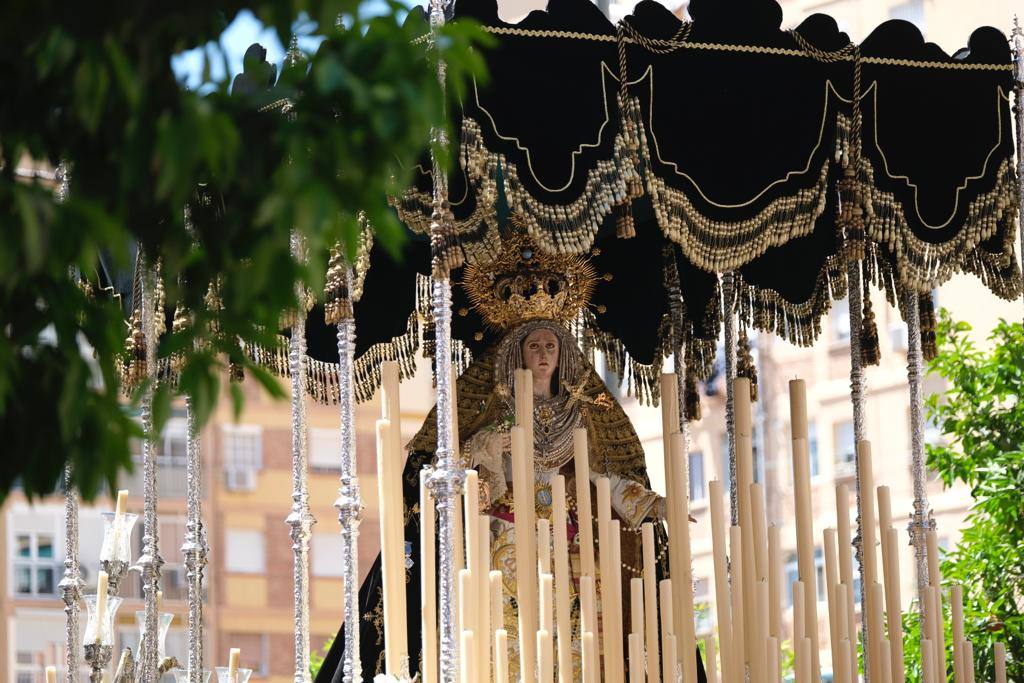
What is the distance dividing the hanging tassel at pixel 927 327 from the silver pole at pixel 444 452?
98.9 inches

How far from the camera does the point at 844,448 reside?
69.3 ft

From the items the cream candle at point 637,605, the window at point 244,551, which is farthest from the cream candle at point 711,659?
the window at point 244,551

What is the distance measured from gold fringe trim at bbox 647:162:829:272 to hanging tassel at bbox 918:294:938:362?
3.72ft

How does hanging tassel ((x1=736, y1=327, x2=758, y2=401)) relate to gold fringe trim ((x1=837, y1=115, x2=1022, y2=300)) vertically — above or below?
below

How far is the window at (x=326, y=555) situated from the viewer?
25.2 m

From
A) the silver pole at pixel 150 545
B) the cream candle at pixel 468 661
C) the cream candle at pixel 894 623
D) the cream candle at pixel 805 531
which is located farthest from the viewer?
the silver pole at pixel 150 545

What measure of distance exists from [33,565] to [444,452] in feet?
57.8

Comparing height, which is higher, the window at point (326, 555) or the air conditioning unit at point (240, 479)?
the air conditioning unit at point (240, 479)

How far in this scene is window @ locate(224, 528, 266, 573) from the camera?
2511cm

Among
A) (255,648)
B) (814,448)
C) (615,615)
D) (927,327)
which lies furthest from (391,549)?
(255,648)

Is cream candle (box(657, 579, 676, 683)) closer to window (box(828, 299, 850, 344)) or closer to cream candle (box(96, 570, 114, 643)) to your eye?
cream candle (box(96, 570, 114, 643))

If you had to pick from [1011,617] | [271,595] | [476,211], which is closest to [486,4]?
[476,211]

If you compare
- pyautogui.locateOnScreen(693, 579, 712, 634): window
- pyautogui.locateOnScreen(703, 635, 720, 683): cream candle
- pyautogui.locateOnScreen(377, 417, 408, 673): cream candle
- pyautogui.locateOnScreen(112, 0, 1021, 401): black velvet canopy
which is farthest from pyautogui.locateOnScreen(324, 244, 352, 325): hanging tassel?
pyautogui.locateOnScreen(693, 579, 712, 634): window

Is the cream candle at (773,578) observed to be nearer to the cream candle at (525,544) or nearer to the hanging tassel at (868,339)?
the cream candle at (525,544)
